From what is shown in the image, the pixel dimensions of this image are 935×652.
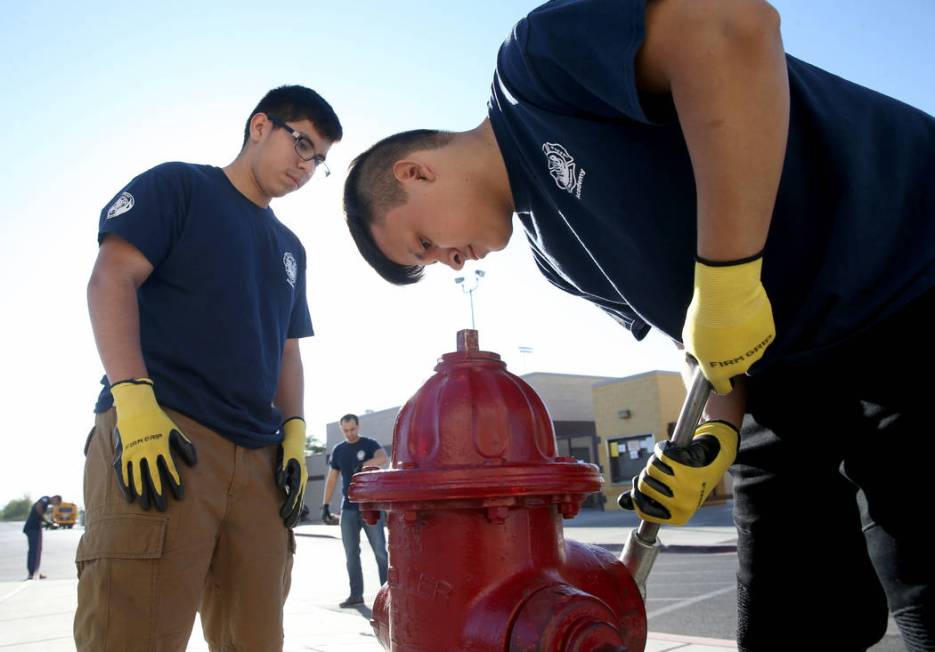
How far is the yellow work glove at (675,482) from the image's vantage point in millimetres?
1331

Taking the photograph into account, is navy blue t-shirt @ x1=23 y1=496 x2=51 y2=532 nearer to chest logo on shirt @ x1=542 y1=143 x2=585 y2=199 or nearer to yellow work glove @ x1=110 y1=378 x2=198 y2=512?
yellow work glove @ x1=110 y1=378 x2=198 y2=512

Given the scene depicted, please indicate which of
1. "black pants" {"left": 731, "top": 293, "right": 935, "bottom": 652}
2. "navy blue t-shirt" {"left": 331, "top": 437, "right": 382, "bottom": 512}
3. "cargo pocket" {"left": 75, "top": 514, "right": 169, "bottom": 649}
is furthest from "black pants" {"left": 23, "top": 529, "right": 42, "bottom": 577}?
"black pants" {"left": 731, "top": 293, "right": 935, "bottom": 652}

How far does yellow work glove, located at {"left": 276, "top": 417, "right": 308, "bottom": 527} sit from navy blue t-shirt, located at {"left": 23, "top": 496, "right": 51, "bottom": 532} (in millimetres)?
10324

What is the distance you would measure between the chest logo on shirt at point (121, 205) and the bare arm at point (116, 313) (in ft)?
0.36

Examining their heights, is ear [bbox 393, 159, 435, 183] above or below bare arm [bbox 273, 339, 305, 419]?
above

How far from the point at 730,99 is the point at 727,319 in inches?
14.0

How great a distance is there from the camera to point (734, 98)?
1036 millimetres

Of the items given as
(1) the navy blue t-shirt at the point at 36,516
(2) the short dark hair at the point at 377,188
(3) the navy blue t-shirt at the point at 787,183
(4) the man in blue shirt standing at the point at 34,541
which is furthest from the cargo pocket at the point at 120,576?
(1) the navy blue t-shirt at the point at 36,516

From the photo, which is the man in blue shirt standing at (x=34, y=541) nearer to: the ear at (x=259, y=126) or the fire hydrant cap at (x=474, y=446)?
the ear at (x=259, y=126)

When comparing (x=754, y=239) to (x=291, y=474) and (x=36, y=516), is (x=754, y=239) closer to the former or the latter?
(x=291, y=474)

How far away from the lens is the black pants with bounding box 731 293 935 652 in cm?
128

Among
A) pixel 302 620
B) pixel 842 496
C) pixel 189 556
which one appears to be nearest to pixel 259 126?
pixel 189 556

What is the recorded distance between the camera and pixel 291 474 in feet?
6.93

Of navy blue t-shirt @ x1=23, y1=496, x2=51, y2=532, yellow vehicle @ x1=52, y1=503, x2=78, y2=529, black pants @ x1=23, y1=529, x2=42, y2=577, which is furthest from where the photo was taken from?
yellow vehicle @ x1=52, y1=503, x2=78, y2=529
